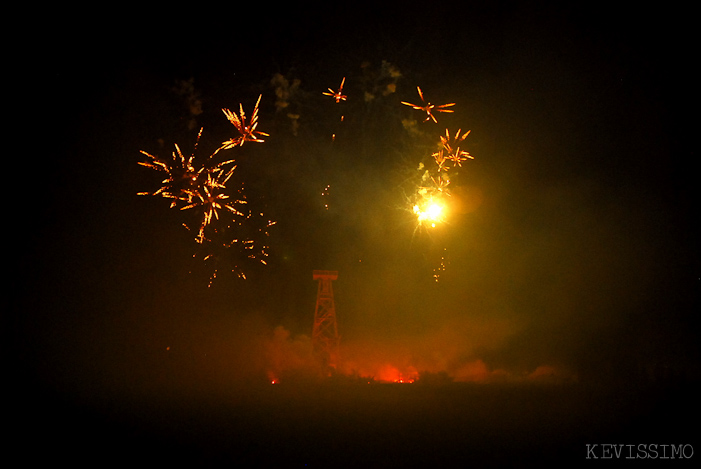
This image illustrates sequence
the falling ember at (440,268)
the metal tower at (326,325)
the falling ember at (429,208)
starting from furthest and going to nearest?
the falling ember at (440,268) < the metal tower at (326,325) < the falling ember at (429,208)

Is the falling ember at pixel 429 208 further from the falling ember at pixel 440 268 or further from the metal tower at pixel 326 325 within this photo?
the falling ember at pixel 440 268

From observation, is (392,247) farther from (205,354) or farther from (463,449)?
(463,449)

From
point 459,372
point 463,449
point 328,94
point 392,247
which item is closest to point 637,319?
point 459,372

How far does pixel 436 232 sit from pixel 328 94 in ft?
38.0

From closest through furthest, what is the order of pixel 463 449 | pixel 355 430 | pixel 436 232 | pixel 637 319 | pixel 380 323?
pixel 463 449, pixel 355 430, pixel 637 319, pixel 436 232, pixel 380 323

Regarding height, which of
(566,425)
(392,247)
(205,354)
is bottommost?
(566,425)

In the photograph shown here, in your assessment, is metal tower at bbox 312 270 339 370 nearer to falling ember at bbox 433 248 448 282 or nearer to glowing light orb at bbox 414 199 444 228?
falling ember at bbox 433 248 448 282

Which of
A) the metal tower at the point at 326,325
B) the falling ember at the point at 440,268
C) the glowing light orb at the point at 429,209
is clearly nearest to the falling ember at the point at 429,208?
the glowing light orb at the point at 429,209

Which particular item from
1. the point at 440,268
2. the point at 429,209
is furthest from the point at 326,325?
the point at 429,209

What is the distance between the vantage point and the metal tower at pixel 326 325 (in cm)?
2445

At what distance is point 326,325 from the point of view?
25.2 metres

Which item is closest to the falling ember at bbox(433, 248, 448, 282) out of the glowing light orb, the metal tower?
the metal tower

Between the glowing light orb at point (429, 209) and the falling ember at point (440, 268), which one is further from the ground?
the falling ember at point (440, 268)

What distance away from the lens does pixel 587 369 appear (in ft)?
80.9
